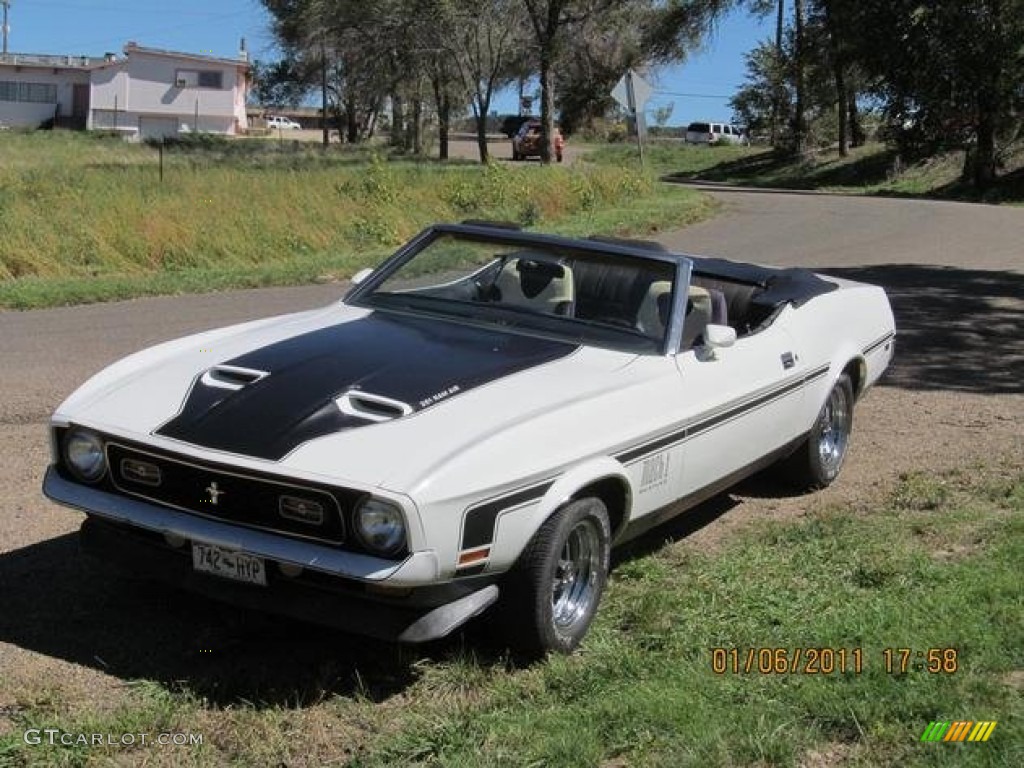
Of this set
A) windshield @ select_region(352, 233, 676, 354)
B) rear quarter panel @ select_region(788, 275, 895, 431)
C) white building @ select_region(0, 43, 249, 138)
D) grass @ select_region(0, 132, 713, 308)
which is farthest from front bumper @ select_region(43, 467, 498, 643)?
white building @ select_region(0, 43, 249, 138)

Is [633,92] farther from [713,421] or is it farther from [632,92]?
[713,421]

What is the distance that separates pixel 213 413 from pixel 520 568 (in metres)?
1.15

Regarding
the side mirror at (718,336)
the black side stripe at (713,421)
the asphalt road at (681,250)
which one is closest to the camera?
the black side stripe at (713,421)

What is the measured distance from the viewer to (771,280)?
641 cm

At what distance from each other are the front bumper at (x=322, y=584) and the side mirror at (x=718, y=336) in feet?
5.46

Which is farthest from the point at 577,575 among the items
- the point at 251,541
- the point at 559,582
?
the point at 251,541

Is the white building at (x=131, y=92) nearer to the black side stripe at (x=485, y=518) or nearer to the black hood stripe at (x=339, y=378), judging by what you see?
the black hood stripe at (x=339, y=378)

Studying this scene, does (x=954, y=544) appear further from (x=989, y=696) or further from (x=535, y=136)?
(x=535, y=136)

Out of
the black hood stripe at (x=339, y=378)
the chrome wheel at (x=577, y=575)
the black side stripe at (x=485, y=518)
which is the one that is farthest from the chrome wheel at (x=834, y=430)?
the black side stripe at (x=485, y=518)

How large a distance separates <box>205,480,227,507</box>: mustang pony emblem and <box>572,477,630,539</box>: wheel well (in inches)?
46.8

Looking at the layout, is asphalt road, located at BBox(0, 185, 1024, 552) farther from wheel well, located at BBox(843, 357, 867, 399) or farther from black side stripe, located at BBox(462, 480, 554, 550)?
wheel well, located at BBox(843, 357, 867, 399)

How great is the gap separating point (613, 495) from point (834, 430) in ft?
8.36

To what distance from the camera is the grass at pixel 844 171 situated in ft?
116
